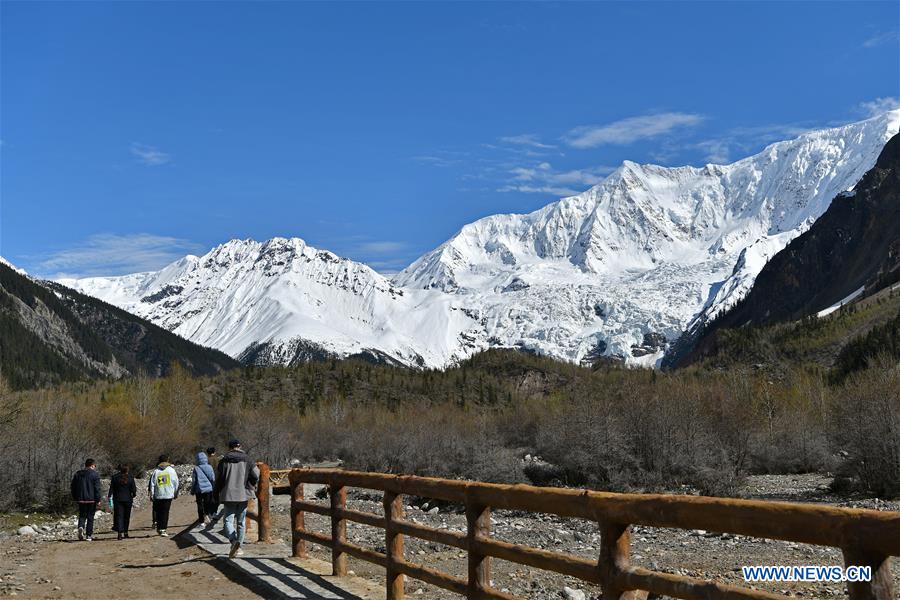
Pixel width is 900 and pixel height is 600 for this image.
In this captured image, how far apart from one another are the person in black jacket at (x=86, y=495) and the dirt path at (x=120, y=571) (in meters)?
0.58

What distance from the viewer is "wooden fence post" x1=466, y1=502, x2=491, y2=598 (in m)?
8.62

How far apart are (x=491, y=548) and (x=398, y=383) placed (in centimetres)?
14491

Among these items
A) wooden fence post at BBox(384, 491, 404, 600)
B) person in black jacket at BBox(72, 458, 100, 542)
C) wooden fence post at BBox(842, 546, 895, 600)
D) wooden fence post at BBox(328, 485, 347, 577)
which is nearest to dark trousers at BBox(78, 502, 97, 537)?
person in black jacket at BBox(72, 458, 100, 542)

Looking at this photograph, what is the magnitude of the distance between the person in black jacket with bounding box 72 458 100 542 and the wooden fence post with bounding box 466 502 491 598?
1631 centimetres

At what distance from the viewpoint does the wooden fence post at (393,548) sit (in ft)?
34.7

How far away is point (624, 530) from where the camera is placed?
6.92m

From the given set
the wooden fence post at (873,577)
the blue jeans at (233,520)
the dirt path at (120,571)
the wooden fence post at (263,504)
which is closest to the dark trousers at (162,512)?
the dirt path at (120,571)

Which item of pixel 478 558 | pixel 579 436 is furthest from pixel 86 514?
pixel 579 436

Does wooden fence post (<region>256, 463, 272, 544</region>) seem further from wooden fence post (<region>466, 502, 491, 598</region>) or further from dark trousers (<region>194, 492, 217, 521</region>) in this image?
wooden fence post (<region>466, 502, 491, 598</region>)

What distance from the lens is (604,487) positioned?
1436 inches

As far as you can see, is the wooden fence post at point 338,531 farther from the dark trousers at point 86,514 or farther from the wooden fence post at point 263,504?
the dark trousers at point 86,514

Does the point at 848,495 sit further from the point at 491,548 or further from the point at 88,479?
the point at 491,548

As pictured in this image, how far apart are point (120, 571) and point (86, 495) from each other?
7.77 meters

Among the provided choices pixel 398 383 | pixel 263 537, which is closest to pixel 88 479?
pixel 263 537
